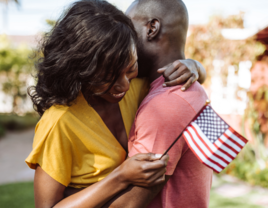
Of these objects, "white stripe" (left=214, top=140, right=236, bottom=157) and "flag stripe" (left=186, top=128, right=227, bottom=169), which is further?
"white stripe" (left=214, top=140, right=236, bottom=157)

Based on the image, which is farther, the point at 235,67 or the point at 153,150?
the point at 235,67

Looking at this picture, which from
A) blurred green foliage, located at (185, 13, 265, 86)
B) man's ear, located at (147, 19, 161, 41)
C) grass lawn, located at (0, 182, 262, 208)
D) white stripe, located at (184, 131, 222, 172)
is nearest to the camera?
white stripe, located at (184, 131, 222, 172)

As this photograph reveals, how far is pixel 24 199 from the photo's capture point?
19.6 ft

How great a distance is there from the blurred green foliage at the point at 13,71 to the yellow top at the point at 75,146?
12.8 m

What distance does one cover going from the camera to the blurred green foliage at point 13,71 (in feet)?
44.7

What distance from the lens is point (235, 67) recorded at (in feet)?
24.5

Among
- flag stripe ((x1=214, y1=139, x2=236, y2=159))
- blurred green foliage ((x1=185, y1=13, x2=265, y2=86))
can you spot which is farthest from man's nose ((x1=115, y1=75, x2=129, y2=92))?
blurred green foliage ((x1=185, y1=13, x2=265, y2=86))

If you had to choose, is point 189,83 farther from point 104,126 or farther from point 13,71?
point 13,71

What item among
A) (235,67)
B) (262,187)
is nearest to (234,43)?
(235,67)

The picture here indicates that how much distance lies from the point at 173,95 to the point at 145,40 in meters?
0.55

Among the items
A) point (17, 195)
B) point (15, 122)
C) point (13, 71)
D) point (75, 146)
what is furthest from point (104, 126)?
point (13, 71)

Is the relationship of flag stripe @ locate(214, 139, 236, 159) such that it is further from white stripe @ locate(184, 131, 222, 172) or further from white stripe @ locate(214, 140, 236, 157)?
white stripe @ locate(184, 131, 222, 172)

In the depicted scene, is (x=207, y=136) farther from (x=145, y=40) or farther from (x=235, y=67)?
(x=235, y=67)

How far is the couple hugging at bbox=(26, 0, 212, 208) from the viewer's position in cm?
165
